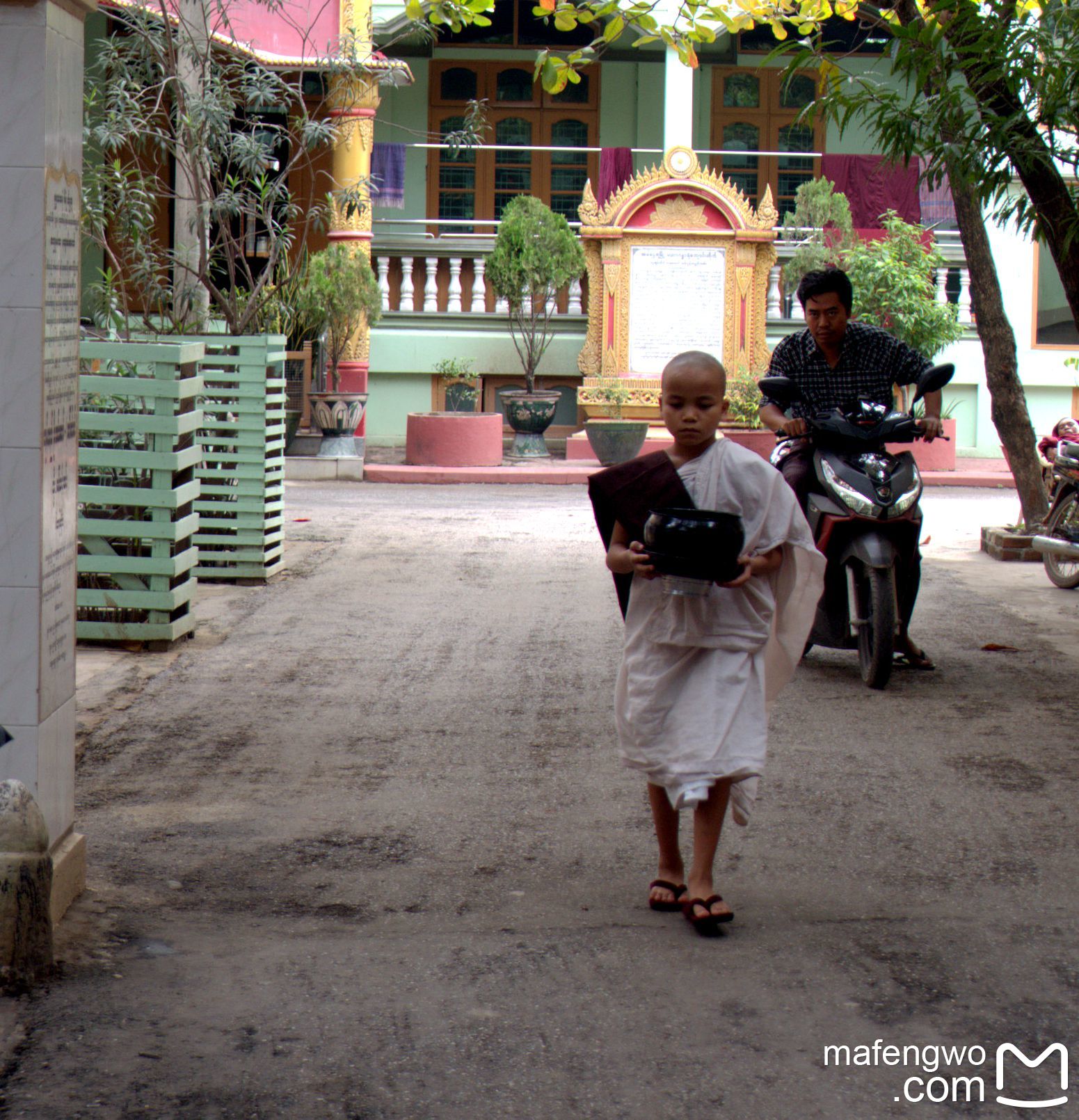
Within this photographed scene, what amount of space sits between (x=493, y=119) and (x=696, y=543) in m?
20.2

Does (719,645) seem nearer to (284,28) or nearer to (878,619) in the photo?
(878,619)

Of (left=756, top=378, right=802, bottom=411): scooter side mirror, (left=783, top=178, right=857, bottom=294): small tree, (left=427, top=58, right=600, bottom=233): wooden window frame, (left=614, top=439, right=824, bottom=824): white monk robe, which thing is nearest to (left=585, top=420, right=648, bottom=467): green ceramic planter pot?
(left=783, top=178, right=857, bottom=294): small tree

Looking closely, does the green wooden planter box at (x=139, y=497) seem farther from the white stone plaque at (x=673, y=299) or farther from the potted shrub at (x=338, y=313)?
the white stone plaque at (x=673, y=299)

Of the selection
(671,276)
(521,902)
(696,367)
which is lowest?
(521,902)

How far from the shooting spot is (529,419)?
61.9 feet

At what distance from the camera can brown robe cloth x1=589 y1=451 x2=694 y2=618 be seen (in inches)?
165

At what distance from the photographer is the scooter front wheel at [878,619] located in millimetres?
7023

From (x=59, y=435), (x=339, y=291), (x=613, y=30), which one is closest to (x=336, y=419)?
(x=339, y=291)

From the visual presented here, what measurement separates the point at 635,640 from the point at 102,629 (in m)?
4.32

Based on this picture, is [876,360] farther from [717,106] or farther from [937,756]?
[717,106]

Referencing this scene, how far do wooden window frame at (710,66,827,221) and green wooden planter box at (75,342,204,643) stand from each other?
1637cm

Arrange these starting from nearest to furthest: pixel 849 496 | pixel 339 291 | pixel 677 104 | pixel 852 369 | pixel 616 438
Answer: pixel 849 496
pixel 852 369
pixel 616 438
pixel 339 291
pixel 677 104

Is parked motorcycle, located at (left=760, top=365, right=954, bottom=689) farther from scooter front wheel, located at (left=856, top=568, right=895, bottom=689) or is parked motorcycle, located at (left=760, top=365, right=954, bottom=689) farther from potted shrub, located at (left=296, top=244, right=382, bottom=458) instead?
potted shrub, located at (left=296, top=244, right=382, bottom=458)

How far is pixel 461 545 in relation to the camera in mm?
11992
